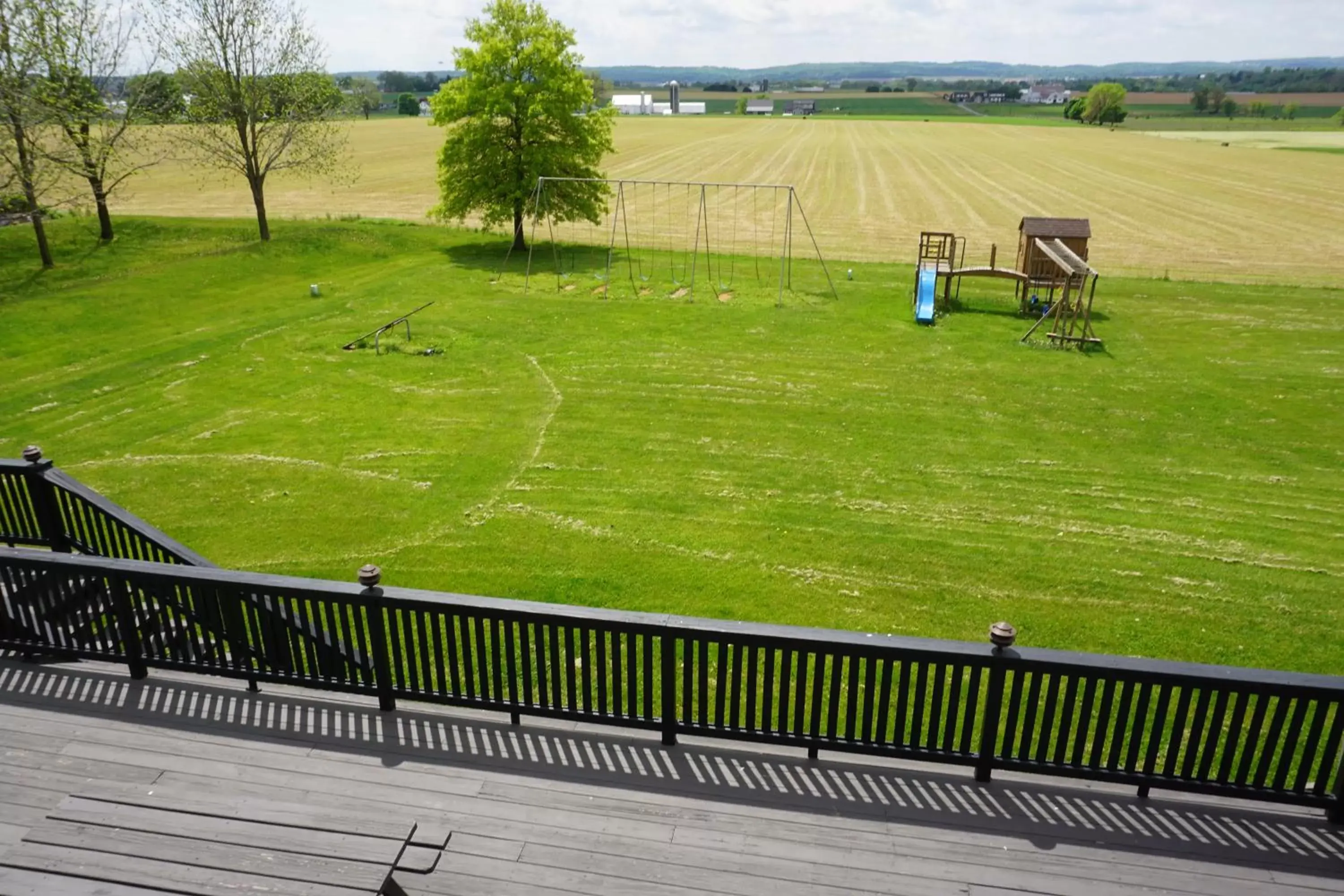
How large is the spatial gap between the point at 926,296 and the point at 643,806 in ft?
63.8

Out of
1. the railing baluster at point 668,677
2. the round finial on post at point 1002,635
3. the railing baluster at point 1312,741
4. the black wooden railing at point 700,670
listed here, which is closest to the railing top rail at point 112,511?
the black wooden railing at point 700,670

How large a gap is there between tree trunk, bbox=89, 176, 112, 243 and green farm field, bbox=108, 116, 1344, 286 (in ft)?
9.25

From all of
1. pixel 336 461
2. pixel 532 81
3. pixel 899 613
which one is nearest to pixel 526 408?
pixel 336 461

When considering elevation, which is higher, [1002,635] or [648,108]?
[648,108]

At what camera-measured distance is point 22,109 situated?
2327 centimetres

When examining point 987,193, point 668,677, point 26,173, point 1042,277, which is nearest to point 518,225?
point 26,173

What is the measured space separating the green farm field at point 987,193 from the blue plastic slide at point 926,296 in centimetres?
812

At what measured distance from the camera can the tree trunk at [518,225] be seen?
29.8 metres

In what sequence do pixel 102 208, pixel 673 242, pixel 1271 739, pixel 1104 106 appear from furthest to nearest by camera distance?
pixel 1104 106 < pixel 673 242 < pixel 102 208 < pixel 1271 739

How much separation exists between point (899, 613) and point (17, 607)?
8050 mm

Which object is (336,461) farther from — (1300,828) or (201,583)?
(1300,828)

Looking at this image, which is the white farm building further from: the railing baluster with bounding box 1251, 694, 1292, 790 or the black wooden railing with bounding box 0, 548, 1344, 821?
the railing baluster with bounding box 1251, 694, 1292, 790

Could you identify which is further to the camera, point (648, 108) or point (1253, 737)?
point (648, 108)

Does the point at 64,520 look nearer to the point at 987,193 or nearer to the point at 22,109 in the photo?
the point at 22,109
